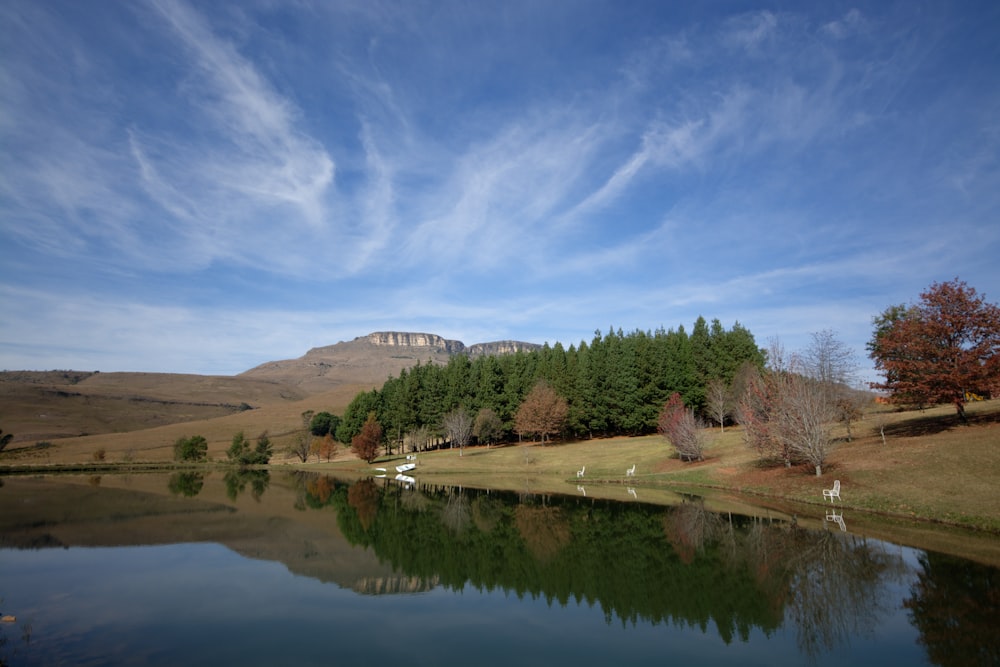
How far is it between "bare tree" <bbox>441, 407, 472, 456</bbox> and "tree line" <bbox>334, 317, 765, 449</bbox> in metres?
0.16

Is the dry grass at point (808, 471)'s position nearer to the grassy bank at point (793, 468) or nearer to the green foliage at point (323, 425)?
the grassy bank at point (793, 468)

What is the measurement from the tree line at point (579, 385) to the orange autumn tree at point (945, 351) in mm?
34113

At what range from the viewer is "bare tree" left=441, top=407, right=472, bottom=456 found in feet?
256

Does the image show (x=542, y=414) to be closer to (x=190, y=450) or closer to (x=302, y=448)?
(x=302, y=448)

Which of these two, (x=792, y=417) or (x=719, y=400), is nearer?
(x=792, y=417)

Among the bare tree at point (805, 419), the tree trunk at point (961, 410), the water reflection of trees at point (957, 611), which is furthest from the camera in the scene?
the bare tree at point (805, 419)

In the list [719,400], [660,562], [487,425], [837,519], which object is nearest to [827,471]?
[837,519]

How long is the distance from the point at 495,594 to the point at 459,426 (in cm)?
6126

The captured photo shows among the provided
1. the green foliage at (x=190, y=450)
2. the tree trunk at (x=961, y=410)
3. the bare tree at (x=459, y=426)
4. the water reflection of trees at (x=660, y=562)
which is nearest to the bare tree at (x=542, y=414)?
the bare tree at (x=459, y=426)

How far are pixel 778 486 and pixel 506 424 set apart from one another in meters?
48.5

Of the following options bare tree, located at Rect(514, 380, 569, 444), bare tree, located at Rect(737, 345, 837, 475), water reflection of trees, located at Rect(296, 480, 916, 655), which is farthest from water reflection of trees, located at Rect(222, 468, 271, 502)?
bare tree, located at Rect(737, 345, 837, 475)

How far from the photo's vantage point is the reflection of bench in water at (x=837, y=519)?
25391mm

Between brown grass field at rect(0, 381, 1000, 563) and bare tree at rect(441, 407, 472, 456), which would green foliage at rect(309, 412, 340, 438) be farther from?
bare tree at rect(441, 407, 472, 456)

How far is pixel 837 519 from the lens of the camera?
27.3m
